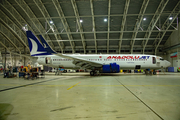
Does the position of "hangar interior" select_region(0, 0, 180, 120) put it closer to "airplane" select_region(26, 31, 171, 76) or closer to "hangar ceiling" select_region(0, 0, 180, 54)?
"hangar ceiling" select_region(0, 0, 180, 54)

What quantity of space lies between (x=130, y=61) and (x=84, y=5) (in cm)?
1376

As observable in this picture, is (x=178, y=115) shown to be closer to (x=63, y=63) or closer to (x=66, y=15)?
(x=63, y=63)

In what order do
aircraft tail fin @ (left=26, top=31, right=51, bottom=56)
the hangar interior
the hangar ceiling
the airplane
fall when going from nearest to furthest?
the hangar interior < aircraft tail fin @ (left=26, top=31, right=51, bottom=56) < the airplane < the hangar ceiling

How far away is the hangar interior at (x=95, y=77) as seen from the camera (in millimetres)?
2602

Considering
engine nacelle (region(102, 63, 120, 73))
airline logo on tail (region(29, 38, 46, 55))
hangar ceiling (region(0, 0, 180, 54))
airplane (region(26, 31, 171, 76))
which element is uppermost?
hangar ceiling (region(0, 0, 180, 54))

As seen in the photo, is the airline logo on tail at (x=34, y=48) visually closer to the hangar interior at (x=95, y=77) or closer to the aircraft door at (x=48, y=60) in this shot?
the aircraft door at (x=48, y=60)

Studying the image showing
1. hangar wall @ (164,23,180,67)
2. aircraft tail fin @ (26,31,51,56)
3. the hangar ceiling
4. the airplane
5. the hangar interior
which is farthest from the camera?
hangar wall @ (164,23,180,67)

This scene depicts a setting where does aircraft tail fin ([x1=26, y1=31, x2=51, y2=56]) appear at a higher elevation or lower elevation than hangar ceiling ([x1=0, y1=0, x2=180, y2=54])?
lower

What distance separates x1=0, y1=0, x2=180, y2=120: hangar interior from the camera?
2.60 meters

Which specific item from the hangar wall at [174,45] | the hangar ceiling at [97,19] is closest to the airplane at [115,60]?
the hangar ceiling at [97,19]

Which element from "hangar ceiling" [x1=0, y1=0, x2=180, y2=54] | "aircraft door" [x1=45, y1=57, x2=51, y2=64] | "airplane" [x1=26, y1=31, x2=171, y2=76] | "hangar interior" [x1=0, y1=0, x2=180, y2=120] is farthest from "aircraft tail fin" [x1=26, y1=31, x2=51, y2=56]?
"hangar ceiling" [x1=0, y1=0, x2=180, y2=54]

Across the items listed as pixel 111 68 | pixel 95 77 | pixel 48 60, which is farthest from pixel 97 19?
pixel 95 77

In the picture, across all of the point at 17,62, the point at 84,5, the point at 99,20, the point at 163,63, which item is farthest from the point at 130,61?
the point at 17,62

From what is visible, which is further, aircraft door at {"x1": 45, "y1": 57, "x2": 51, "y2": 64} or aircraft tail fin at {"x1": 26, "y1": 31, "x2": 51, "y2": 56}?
aircraft door at {"x1": 45, "y1": 57, "x2": 51, "y2": 64}
